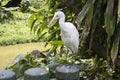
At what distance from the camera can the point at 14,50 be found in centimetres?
749

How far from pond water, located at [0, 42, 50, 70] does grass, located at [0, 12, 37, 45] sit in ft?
0.70

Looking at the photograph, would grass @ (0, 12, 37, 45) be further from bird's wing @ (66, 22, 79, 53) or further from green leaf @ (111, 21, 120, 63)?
green leaf @ (111, 21, 120, 63)

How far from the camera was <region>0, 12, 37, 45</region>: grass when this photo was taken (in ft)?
26.6

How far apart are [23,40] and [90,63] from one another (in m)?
4.71

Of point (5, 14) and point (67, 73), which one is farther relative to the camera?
point (5, 14)

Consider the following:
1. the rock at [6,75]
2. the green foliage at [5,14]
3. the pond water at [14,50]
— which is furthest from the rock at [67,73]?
the green foliage at [5,14]

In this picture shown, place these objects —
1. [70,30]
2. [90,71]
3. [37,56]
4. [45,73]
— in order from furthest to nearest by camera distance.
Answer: [37,56] < [90,71] < [70,30] < [45,73]

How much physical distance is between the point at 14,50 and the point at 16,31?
160 centimetres

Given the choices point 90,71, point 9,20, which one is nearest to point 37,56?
point 90,71

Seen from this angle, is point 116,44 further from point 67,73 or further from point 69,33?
point 67,73

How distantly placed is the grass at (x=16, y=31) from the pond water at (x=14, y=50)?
8.4 inches

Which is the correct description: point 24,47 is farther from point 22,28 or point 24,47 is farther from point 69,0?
point 69,0

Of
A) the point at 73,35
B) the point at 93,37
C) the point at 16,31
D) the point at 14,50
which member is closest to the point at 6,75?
the point at 73,35

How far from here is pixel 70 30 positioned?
Result: 2.85 m
